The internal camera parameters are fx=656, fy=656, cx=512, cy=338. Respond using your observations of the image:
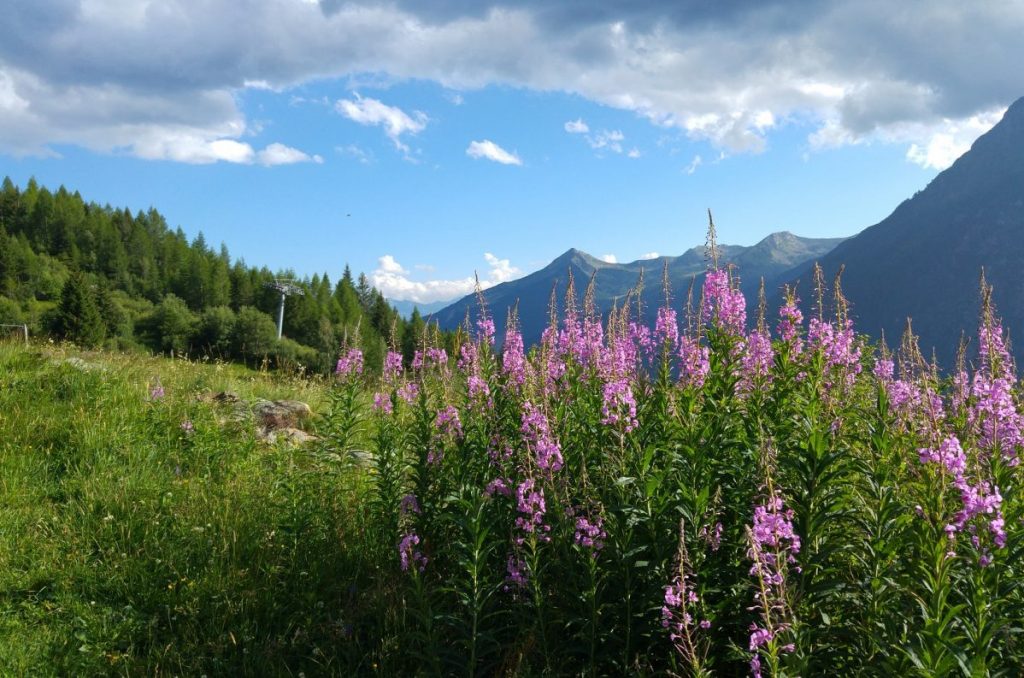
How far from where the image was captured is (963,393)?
4.97 meters

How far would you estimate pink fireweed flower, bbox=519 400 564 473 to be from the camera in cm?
425

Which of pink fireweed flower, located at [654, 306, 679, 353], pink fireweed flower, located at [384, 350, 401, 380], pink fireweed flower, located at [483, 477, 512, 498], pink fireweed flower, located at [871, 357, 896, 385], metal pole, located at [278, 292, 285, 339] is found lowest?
pink fireweed flower, located at [483, 477, 512, 498]

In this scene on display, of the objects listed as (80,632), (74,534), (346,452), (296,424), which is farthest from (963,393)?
(296,424)

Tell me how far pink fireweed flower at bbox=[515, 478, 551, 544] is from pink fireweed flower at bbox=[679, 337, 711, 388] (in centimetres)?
139

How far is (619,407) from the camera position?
14.6ft

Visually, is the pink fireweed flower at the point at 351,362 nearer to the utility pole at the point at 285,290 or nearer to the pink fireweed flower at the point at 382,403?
the pink fireweed flower at the point at 382,403

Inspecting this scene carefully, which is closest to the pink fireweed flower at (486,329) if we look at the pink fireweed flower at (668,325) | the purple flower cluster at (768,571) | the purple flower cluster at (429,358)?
the purple flower cluster at (429,358)

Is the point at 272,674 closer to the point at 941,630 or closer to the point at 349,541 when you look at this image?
the point at 349,541

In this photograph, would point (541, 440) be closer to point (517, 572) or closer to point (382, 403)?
point (517, 572)

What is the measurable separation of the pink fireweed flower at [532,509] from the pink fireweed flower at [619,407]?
68cm

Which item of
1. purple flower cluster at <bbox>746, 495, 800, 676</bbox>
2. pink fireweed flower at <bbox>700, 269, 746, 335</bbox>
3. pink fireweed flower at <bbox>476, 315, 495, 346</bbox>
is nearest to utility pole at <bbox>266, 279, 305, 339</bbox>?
pink fireweed flower at <bbox>476, 315, 495, 346</bbox>

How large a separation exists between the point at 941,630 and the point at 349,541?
16.1 feet

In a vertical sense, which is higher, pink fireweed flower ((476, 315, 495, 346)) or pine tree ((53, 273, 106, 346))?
pine tree ((53, 273, 106, 346))

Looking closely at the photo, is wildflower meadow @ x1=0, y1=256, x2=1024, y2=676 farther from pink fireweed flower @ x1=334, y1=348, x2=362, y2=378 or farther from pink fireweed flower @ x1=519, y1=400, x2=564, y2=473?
pink fireweed flower @ x1=334, y1=348, x2=362, y2=378
